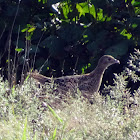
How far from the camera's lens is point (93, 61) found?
563cm

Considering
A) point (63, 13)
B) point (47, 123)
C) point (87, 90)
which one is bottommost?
point (87, 90)

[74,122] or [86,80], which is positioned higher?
[74,122]

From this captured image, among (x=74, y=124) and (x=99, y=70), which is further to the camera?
(x=99, y=70)

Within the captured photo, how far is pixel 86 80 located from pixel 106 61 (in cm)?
36

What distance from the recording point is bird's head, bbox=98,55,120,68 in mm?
5066

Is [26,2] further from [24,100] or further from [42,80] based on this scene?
[24,100]

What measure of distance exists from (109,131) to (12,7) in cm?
355

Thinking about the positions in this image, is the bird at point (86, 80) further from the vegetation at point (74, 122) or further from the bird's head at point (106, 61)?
the vegetation at point (74, 122)

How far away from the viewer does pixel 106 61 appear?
16.9ft

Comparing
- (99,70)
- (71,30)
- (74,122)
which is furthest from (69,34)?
(74,122)

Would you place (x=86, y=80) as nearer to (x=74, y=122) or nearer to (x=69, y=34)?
(x=69, y=34)

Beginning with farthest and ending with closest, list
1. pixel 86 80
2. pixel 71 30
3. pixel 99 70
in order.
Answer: pixel 71 30 < pixel 99 70 < pixel 86 80

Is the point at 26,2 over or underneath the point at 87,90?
over

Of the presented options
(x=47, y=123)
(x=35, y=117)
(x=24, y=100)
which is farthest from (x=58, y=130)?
(x=24, y=100)
